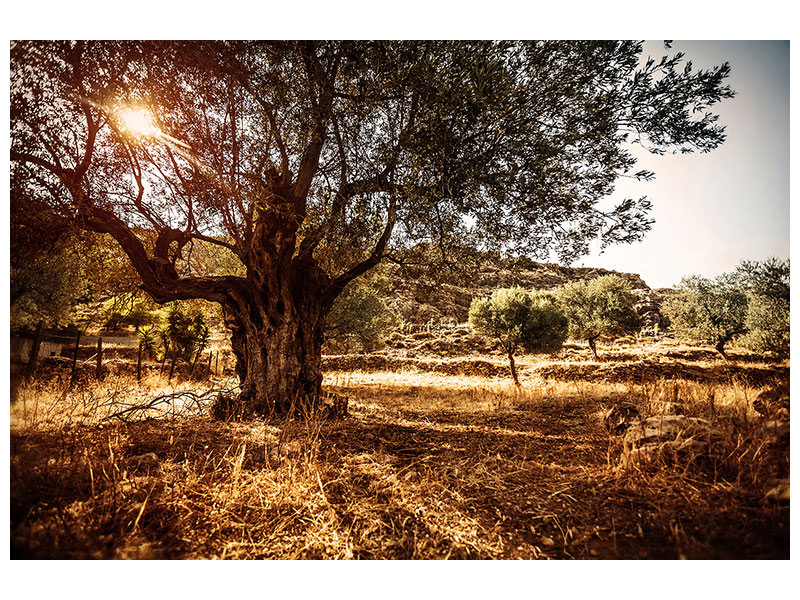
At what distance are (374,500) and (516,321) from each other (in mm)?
14163

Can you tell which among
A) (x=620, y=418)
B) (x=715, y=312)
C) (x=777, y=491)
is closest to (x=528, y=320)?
(x=715, y=312)

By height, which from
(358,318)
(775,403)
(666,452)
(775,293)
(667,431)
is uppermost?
(775,293)

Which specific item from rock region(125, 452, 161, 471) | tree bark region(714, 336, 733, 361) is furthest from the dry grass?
tree bark region(714, 336, 733, 361)

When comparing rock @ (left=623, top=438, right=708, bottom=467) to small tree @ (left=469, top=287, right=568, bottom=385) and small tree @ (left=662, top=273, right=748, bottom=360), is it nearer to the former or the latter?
small tree @ (left=469, top=287, right=568, bottom=385)

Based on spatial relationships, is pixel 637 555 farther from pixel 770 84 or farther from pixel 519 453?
pixel 770 84

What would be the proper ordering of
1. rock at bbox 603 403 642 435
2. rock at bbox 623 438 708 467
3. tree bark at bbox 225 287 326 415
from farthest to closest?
1. tree bark at bbox 225 287 326 415
2. rock at bbox 603 403 642 435
3. rock at bbox 623 438 708 467

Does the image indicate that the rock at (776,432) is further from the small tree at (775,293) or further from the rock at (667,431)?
the small tree at (775,293)

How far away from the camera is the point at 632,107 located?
4.16 meters

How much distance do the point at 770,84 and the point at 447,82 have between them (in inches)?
145

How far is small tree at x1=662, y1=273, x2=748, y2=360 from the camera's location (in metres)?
13.4

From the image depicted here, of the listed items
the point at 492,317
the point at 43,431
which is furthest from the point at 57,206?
the point at 492,317

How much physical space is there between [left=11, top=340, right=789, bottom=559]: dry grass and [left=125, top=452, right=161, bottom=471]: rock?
24 mm

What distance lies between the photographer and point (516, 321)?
15477 millimetres

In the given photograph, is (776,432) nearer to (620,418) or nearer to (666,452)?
(666,452)
